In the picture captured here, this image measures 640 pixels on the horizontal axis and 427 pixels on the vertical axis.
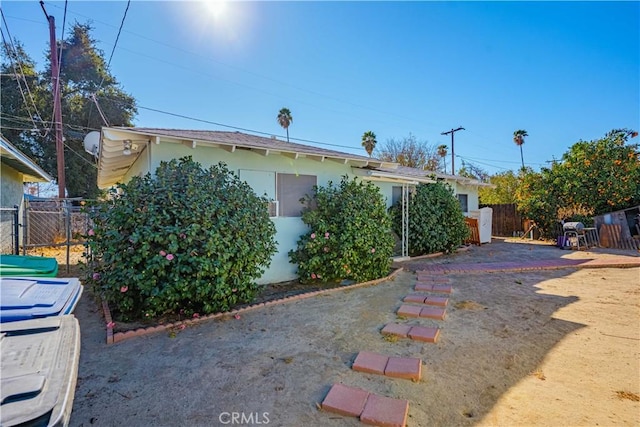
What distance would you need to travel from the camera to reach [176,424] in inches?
96.9

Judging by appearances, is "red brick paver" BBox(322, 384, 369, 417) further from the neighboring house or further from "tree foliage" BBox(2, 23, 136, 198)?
"tree foliage" BBox(2, 23, 136, 198)

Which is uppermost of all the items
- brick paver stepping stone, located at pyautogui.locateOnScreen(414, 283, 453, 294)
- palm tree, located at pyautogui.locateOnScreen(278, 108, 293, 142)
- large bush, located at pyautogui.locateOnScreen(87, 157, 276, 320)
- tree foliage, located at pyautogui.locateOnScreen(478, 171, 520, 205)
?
palm tree, located at pyautogui.locateOnScreen(278, 108, 293, 142)

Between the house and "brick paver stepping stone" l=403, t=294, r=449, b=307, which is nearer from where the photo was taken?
"brick paver stepping stone" l=403, t=294, r=449, b=307

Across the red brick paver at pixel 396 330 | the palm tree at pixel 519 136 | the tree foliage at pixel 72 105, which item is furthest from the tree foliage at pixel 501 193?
the tree foliage at pixel 72 105

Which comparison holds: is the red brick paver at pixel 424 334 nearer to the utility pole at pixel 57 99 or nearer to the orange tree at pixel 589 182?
the orange tree at pixel 589 182

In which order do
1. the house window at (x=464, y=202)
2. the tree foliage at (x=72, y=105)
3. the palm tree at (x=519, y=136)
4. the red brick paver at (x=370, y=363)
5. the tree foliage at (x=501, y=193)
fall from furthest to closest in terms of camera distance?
the palm tree at (x=519, y=136) < the tree foliage at (x=501, y=193) < the tree foliage at (x=72, y=105) < the house window at (x=464, y=202) < the red brick paver at (x=370, y=363)

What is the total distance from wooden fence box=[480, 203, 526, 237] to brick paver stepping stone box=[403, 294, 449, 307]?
46.5 ft

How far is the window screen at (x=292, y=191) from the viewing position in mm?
7183

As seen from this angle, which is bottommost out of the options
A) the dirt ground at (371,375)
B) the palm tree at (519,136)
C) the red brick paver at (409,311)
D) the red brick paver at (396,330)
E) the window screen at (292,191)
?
the dirt ground at (371,375)

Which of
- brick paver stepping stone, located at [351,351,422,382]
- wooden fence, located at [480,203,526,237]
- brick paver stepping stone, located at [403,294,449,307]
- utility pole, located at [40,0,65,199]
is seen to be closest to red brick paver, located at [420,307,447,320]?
brick paver stepping stone, located at [403,294,449,307]

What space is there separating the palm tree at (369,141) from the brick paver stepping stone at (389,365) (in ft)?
83.5

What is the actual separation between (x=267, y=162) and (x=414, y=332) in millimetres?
4653

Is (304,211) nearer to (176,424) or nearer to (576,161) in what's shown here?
(176,424)

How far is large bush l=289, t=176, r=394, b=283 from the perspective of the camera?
22.2 feet
